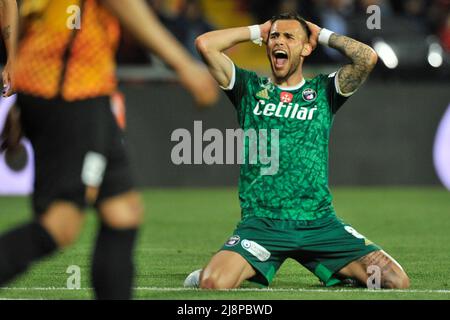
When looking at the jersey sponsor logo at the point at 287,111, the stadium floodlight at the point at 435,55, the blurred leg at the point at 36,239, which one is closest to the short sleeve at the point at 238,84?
the jersey sponsor logo at the point at 287,111

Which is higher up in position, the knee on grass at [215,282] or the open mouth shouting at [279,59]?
the open mouth shouting at [279,59]

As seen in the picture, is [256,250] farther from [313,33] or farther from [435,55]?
[435,55]

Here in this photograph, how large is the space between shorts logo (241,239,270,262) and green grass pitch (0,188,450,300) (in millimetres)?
197

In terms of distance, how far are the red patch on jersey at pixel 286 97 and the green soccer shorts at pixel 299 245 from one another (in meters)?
0.78

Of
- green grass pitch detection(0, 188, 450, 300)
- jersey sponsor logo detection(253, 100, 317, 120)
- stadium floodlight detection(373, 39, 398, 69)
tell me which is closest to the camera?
green grass pitch detection(0, 188, 450, 300)

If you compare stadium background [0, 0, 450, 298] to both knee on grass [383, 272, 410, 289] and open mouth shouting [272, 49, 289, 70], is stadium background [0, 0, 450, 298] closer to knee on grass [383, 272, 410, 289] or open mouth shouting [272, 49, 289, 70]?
open mouth shouting [272, 49, 289, 70]

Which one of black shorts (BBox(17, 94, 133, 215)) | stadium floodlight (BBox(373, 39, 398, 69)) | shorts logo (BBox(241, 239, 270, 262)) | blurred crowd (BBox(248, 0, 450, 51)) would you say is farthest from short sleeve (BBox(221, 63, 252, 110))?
blurred crowd (BBox(248, 0, 450, 51))

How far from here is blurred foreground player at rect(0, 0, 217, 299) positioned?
5.04 meters

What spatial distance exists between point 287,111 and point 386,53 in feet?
A: 30.7

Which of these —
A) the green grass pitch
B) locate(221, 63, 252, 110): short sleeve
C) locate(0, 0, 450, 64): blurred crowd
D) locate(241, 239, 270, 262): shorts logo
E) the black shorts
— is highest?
locate(0, 0, 450, 64): blurred crowd

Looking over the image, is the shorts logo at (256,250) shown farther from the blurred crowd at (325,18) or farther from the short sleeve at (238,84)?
the blurred crowd at (325,18)

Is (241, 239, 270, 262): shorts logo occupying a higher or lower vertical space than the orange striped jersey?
lower

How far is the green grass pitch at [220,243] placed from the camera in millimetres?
7086
